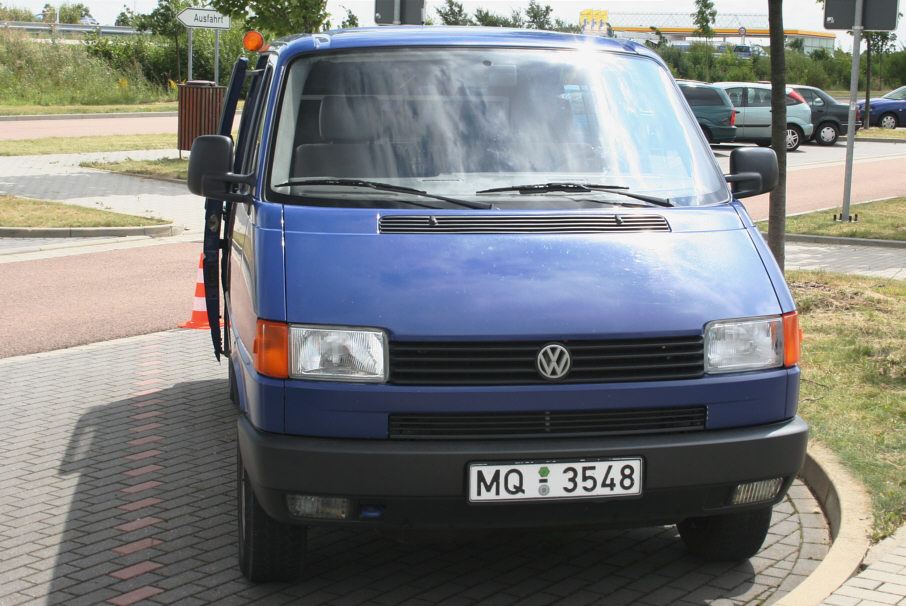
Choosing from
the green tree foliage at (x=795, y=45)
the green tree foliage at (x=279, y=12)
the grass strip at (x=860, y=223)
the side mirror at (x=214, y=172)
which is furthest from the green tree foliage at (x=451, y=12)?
the side mirror at (x=214, y=172)

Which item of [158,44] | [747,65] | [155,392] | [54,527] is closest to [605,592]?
[54,527]

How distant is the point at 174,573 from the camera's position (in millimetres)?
4336

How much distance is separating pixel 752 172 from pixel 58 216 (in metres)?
11.2

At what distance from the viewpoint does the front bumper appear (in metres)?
3.54

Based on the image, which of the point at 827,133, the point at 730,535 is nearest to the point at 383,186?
the point at 730,535

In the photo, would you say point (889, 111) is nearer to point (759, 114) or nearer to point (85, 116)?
point (759, 114)

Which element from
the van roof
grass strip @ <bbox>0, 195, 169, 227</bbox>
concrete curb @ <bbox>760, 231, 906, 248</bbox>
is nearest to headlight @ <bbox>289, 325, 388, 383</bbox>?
the van roof

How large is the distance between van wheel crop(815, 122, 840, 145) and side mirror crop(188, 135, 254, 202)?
30.2 metres

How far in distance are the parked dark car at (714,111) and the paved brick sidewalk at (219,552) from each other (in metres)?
24.3

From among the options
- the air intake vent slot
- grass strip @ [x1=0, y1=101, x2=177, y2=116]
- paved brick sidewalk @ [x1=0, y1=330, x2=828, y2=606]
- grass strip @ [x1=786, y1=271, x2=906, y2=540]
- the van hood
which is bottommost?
paved brick sidewalk @ [x1=0, y1=330, x2=828, y2=606]

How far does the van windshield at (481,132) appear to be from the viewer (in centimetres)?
442

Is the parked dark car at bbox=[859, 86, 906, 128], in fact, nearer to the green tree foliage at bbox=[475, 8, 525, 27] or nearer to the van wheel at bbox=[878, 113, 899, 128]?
the van wheel at bbox=[878, 113, 899, 128]

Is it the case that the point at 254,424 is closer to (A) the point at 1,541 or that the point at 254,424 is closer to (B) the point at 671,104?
(A) the point at 1,541

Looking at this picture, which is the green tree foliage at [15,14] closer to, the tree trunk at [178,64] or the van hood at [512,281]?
the tree trunk at [178,64]
